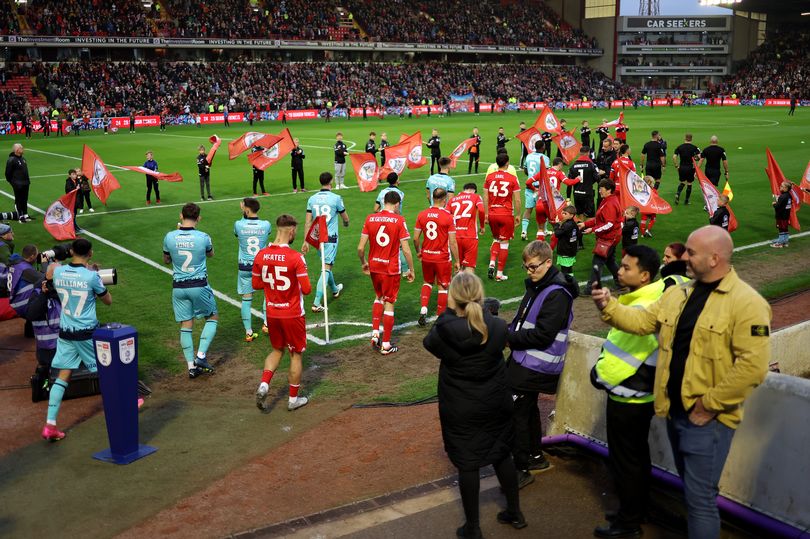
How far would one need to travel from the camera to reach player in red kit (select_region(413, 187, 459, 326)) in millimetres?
10570

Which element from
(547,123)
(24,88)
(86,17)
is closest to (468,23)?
(86,17)

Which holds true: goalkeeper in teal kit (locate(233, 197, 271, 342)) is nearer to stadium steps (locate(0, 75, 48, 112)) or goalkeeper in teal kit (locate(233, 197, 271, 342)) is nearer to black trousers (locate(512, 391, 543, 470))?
black trousers (locate(512, 391, 543, 470))

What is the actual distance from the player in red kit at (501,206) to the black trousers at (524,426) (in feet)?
23.8

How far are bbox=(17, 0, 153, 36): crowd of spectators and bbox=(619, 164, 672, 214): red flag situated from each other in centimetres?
5596

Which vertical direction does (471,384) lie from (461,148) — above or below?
below

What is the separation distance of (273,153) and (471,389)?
16.5m

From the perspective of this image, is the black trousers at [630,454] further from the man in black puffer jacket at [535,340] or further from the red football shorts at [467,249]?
the red football shorts at [467,249]

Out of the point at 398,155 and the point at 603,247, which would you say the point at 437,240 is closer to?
the point at 603,247

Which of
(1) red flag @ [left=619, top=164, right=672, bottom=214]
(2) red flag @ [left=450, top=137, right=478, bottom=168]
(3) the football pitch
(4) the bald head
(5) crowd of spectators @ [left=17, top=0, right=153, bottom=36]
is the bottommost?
(3) the football pitch

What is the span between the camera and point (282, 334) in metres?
8.24

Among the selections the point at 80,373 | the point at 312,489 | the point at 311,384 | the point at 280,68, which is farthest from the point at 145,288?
the point at 280,68

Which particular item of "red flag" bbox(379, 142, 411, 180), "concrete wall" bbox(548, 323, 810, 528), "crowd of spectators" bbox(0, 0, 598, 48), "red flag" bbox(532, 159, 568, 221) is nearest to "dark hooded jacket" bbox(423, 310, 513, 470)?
"concrete wall" bbox(548, 323, 810, 528)

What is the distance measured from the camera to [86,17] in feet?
197

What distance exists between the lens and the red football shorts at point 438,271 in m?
10.9
